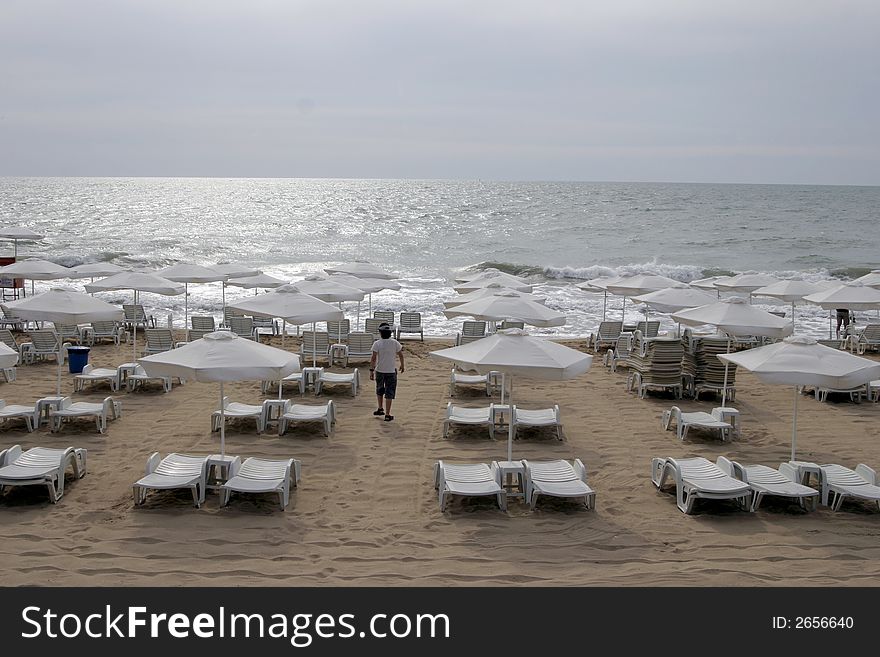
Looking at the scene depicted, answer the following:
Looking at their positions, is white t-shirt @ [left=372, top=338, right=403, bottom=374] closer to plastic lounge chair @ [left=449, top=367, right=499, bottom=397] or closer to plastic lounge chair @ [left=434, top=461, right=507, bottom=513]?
plastic lounge chair @ [left=449, top=367, right=499, bottom=397]

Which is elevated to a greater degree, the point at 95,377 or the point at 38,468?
the point at 38,468

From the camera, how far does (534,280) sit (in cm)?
3350

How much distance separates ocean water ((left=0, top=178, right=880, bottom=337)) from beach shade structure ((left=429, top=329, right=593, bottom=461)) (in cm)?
1247

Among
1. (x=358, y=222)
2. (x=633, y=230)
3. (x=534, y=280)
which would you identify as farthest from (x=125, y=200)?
(x=534, y=280)

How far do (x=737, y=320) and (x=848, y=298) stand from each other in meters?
4.36

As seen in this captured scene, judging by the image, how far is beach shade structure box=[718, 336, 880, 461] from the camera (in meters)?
7.53

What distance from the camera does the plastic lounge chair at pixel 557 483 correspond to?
24.3 ft

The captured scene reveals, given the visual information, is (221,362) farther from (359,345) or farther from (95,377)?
(359,345)

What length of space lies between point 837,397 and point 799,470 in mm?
5495

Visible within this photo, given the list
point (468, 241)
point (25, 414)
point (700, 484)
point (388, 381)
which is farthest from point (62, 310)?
point (468, 241)

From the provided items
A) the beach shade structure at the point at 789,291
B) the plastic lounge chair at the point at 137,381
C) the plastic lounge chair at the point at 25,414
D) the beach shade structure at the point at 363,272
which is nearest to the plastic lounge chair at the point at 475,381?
the plastic lounge chair at the point at 137,381

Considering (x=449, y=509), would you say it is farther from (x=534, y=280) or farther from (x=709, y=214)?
(x=709, y=214)

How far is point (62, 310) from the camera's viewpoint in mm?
10508

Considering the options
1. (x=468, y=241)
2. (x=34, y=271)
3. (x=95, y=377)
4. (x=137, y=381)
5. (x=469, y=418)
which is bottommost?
(x=137, y=381)
